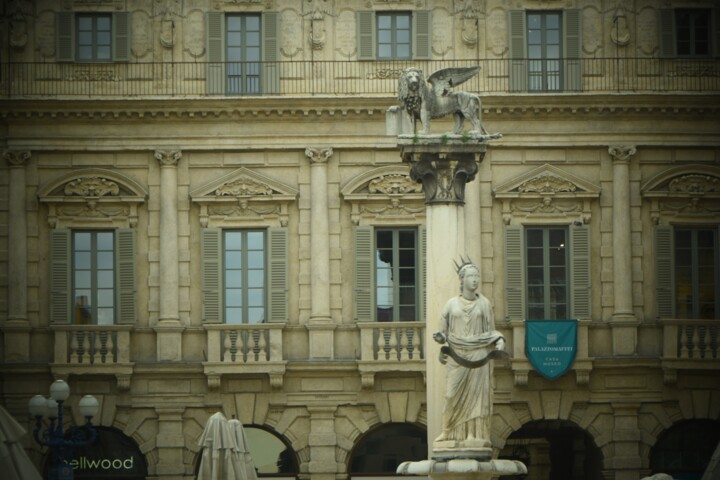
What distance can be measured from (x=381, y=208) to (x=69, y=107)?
7520mm

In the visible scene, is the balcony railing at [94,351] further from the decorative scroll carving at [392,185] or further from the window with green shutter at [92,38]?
the decorative scroll carving at [392,185]

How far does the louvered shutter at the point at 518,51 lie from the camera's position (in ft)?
163

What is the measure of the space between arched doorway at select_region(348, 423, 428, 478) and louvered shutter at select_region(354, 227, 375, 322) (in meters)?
2.61

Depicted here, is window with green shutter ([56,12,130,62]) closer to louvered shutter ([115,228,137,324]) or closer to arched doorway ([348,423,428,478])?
louvered shutter ([115,228,137,324])

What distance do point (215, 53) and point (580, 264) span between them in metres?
9.76

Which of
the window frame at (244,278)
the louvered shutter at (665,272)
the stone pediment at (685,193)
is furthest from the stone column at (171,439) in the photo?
the stone pediment at (685,193)

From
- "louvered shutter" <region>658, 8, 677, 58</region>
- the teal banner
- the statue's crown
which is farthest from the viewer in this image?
"louvered shutter" <region>658, 8, 677, 58</region>

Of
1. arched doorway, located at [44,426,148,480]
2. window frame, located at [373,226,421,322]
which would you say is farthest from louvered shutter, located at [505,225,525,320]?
arched doorway, located at [44,426,148,480]

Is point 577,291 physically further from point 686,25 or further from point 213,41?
point 213,41

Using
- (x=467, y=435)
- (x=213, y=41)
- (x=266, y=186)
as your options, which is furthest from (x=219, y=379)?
(x=467, y=435)

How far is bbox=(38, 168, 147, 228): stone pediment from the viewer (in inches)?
1945

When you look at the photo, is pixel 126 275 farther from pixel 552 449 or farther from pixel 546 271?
pixel 552 449

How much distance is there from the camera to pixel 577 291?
49.5 m

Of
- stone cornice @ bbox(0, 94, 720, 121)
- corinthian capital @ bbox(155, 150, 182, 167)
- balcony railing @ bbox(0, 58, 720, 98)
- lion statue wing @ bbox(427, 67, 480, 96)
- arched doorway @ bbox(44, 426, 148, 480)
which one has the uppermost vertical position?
balcony railing @ bbox(0, 58, 720, 98)
